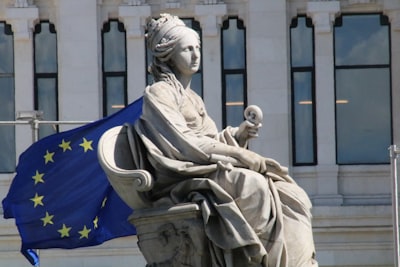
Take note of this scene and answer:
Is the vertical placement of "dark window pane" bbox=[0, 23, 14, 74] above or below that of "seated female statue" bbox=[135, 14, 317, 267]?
above

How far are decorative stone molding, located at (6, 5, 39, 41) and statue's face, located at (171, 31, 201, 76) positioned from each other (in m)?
35.0

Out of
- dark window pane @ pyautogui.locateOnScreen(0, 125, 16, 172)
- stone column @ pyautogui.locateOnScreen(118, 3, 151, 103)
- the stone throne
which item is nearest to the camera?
the stone throne

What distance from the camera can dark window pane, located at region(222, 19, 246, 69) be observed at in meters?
61.8

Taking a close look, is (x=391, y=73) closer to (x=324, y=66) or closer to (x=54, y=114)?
(x=324, y=66)

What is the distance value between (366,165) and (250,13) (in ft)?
13.4

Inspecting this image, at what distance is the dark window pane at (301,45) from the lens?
6181 cm

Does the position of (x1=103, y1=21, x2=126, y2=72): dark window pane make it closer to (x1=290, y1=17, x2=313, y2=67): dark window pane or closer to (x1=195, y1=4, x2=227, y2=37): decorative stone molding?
(x1=195, y1=4, x2=227, y2=37): decorative stone molding

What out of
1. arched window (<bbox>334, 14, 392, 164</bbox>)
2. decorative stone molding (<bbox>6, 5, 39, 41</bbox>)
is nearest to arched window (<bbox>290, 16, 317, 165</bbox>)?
arched window (<bbox>334, 14, 392, 164</bbox>)

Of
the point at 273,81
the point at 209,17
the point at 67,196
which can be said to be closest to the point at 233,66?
the point at 273,81

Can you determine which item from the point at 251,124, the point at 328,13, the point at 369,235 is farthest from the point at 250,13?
the point at 251,124

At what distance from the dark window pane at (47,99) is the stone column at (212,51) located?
10.7 ft

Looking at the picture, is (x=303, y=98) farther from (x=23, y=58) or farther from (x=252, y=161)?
(x=252, y=161)

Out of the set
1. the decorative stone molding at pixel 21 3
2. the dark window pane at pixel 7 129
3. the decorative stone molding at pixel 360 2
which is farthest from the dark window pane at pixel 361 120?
the dark window pane at pixel 7 129

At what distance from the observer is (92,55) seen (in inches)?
2416
